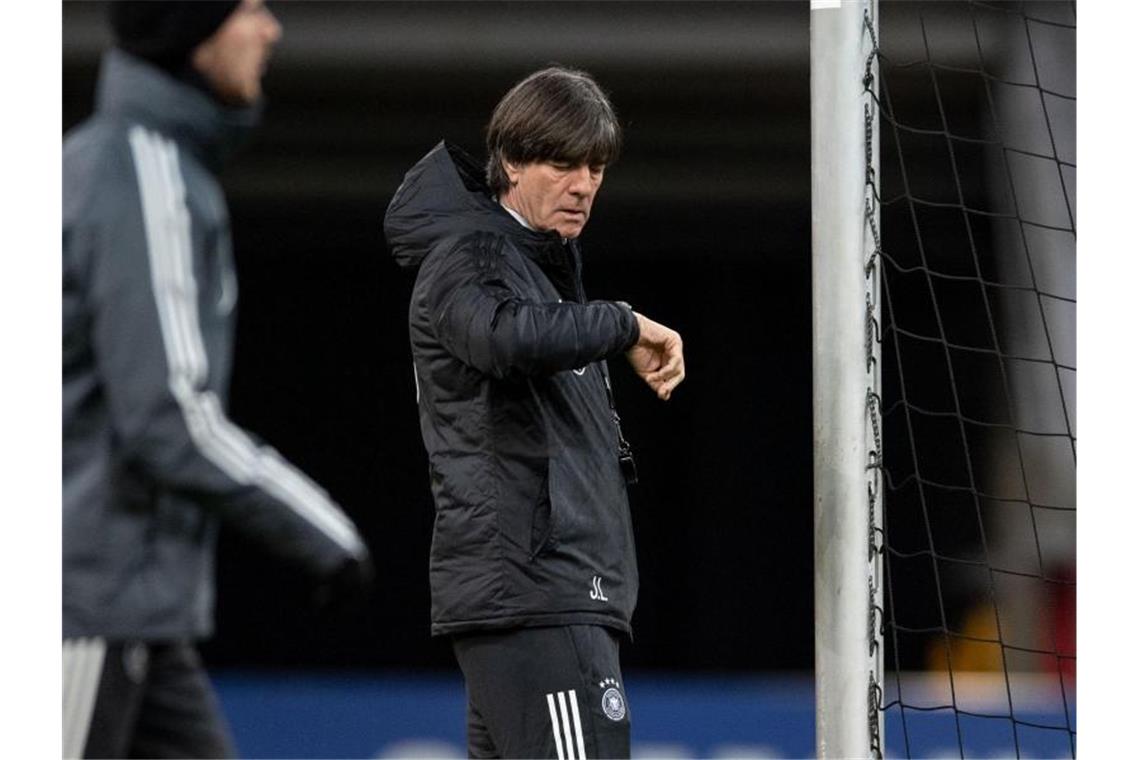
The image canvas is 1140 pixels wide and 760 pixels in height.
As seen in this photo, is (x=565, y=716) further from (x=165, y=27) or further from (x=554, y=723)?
(x=165, y=27)

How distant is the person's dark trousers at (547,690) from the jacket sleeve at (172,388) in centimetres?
25

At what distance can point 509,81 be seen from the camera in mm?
8250

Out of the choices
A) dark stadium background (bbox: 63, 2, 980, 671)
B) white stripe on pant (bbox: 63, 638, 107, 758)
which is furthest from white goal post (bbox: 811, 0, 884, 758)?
dark stadium background (bbox: 63, 2, 980, 671)

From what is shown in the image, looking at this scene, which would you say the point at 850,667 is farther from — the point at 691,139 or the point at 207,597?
the point at 691,139

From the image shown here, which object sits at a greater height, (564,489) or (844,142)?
(844,142)

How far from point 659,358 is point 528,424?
23cm

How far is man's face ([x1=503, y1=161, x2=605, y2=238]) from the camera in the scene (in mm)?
2799

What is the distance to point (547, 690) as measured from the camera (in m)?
2.67

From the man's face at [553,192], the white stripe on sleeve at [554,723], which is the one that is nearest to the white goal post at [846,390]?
the man's face at [553,192]

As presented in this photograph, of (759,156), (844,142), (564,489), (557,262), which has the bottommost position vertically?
(564,489)

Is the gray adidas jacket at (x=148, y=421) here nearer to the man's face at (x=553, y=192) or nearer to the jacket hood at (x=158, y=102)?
the jacket hood at (x=158, y=102)
